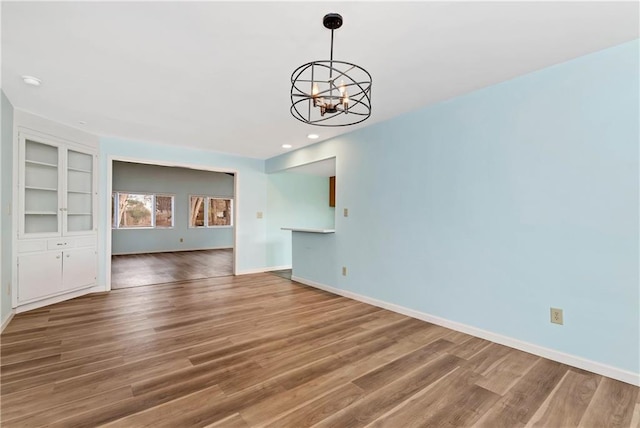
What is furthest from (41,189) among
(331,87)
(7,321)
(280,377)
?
(331,87)

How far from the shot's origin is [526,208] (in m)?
2.58

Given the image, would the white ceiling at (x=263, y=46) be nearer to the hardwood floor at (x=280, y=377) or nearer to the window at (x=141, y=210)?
the hardwood floor at (x=280, y=377)

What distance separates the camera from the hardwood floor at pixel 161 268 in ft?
17.9

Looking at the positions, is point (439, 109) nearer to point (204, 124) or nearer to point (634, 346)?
point (634, 346)

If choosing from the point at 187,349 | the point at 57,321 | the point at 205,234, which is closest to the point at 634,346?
the point at 187,349

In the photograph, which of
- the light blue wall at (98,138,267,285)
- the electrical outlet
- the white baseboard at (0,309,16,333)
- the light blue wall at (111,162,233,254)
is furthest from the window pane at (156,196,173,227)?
the electrical outlet

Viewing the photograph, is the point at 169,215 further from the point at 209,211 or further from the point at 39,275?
the point at 39,275

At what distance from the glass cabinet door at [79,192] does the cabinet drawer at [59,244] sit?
0.21m

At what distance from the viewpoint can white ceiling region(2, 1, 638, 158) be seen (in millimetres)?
1779

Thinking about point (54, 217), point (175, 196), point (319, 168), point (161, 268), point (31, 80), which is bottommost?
point (161, 268)

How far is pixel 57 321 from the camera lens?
3.25m

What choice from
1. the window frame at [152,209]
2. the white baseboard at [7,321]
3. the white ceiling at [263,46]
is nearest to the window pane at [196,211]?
the window frame at [152,209]

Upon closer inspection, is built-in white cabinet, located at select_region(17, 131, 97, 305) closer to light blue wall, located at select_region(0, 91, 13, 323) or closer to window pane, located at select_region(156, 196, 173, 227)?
light blue wall, located at select_region(0, 91, 13, 323)

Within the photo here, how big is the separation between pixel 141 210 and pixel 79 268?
5.65m
